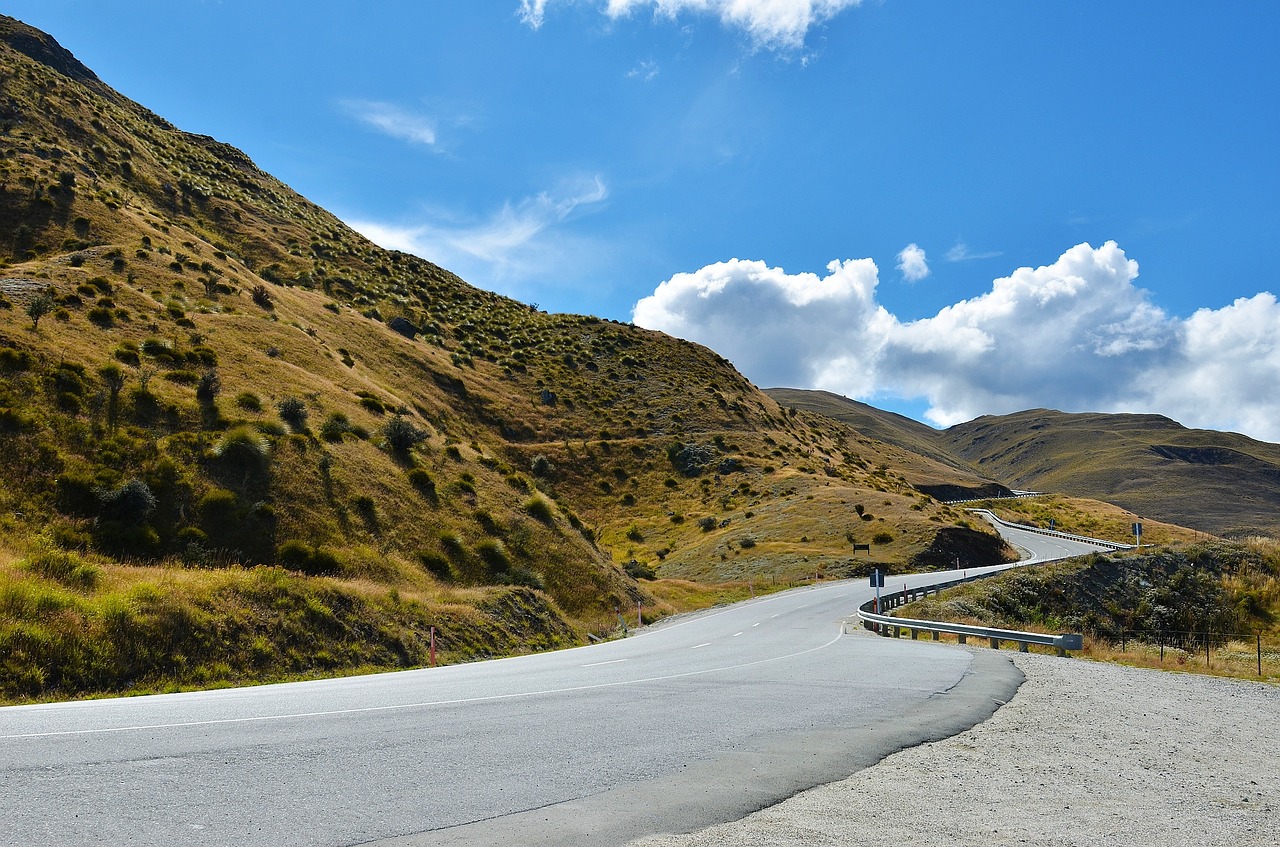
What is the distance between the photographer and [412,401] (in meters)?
57.6

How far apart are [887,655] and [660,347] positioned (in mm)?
84010

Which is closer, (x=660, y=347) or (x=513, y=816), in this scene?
(x=513, y=816)

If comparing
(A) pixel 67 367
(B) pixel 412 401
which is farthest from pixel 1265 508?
(A) pixel 67 367

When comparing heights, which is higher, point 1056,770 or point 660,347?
point 660,347

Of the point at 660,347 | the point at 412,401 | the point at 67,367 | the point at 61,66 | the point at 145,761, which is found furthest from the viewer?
the point at 660,347

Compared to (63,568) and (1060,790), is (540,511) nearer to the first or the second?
(63,568)

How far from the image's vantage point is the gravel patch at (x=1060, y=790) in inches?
221

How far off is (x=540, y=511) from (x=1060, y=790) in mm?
34022

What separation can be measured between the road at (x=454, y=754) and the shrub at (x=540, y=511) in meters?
25.4

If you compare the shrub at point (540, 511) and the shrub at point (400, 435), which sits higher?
Answer: the shrub at point (400, 435)

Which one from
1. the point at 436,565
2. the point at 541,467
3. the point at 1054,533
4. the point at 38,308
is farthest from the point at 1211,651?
the point at 1054,533

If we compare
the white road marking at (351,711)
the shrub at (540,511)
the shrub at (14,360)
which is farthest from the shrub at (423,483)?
the white road marking at (351,711)

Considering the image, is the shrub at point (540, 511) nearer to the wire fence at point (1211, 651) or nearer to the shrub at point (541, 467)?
the wire fence at point (1211, 651)

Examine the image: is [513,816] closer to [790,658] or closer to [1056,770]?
[1056,770]
